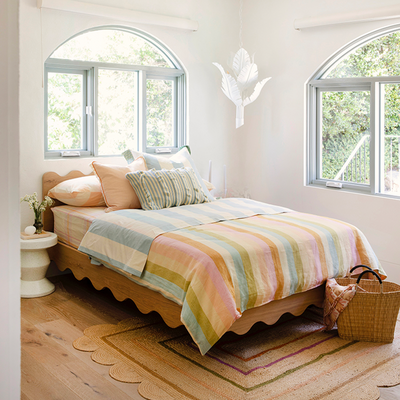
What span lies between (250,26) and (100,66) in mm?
1709

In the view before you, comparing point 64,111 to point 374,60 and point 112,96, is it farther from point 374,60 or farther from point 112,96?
point 374,60

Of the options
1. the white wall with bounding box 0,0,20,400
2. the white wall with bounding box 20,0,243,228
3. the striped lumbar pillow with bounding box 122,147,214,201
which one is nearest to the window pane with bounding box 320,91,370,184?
the white wall with bounding box 20,0,243,228

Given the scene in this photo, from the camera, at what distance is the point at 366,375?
2.29 m

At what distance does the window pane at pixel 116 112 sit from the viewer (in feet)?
13.7

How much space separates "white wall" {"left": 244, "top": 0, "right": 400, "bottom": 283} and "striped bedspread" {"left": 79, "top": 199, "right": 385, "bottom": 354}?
0.93m

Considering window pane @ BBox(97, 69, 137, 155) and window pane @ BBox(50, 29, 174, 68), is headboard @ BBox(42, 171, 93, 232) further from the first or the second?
window pane @ BBox(50, 29, 174, 68)

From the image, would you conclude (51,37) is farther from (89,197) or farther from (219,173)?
(219,173)

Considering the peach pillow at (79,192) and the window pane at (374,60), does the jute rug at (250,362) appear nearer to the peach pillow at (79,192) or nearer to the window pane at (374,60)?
the peach pillow at (79,192)

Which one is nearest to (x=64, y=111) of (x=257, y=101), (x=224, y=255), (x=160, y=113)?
(x=160, y=113)

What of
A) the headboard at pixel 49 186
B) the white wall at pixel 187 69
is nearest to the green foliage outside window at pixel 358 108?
the white wall at pixel 187 69

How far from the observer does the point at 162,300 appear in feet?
8.45

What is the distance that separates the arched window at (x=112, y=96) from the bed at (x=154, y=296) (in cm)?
57

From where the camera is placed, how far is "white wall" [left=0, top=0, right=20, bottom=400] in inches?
27.5

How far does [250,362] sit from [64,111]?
106 inches
